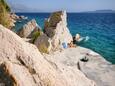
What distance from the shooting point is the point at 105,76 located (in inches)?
668

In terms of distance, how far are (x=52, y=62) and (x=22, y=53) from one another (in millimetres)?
1316

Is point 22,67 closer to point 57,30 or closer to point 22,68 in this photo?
point 22,68

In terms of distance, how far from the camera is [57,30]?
2975cm

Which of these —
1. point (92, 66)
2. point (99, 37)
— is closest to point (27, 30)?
point (92, 66)

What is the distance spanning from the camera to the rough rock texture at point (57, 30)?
28066 millimetres

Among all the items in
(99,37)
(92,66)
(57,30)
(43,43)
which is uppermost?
(57,30)

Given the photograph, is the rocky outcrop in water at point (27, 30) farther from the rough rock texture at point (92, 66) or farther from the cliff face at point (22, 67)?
the cliff face at point (22, 67)

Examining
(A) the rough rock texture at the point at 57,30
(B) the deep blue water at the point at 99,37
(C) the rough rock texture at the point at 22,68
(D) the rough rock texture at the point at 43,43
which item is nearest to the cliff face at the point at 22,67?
(C) the rough rock texture at the point at 22,68

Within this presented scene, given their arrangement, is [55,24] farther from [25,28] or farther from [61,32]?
[25,28]

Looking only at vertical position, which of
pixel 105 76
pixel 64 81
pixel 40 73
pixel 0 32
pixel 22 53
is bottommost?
pixel 105 76

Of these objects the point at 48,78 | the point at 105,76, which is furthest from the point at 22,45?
the point at 105,76

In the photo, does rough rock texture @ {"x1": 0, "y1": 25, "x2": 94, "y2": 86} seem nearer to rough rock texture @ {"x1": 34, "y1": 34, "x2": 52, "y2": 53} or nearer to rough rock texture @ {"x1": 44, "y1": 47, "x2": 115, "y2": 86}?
rough rock texture @ {"x1": 44, "y1": 47, "x2": 115, "y2": 86}

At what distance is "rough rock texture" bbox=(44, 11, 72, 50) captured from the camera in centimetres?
2807

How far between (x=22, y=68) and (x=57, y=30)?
23.8 m
